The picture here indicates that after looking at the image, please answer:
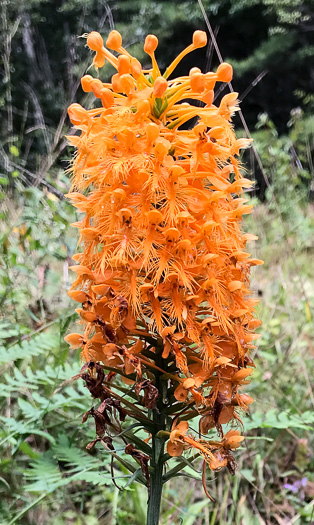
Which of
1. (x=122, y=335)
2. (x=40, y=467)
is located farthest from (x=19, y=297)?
(x=122, y=335)

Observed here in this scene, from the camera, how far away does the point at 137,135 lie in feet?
4.16

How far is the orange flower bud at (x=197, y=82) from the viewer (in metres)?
1.24

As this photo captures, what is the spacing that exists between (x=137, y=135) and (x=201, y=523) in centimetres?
220

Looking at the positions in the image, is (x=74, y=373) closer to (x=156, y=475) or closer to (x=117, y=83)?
(x=156, y=475)

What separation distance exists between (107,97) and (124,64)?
100 millimetres

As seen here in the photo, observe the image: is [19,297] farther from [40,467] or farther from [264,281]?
[264,281]

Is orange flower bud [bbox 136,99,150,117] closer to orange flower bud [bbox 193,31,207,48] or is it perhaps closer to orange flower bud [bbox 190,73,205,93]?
orange flower bud [bbox 190,73,205,93]

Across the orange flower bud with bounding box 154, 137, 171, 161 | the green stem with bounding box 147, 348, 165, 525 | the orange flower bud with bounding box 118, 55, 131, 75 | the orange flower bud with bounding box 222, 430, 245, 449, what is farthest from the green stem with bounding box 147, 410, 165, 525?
the orange flower bud with bounding box 118, 55, 131, 75

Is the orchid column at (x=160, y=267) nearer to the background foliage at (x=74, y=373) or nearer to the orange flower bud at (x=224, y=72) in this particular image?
the orange flower bud at (x=224, y=72)

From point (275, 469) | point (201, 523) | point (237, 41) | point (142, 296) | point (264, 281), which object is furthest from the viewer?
point (237, 41)

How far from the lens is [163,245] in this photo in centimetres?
123

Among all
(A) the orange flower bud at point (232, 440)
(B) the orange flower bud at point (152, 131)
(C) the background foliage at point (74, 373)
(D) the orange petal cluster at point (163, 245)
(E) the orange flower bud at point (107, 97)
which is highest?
(E) the orange flower bud at point (107, 97)

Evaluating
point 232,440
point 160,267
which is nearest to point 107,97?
point 160,267

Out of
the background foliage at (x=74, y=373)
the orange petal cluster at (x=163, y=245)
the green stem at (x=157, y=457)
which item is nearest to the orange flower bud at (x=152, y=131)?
the orange petal cluster at (x=163, y=245)
